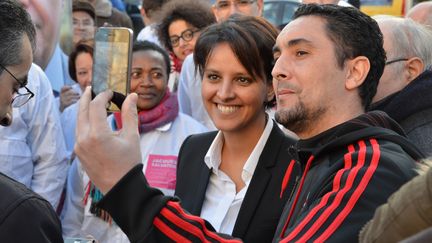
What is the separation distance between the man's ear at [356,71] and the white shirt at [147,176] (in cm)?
188

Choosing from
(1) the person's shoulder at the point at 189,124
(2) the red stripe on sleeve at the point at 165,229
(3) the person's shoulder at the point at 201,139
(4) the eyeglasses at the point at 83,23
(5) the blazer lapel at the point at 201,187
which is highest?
(2) the red stripe on sleeve at the point at 165,229

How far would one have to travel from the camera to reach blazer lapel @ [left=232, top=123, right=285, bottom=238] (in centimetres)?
331

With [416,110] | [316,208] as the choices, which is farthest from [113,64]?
[416,110]

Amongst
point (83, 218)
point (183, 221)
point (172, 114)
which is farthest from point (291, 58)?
point (83, 218)

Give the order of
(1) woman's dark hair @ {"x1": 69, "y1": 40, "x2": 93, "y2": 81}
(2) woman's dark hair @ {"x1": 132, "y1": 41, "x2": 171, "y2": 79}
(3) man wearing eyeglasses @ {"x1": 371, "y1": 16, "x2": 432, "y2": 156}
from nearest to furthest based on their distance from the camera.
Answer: (3) man wearing eyeglasses @ {"x1": 371, "y1": 16, "x2": 432, "y2": 156}
(2) woman's dark hair @ {"x1": 132, "y1": 41, "x2": 171, "y2": 79}
(1) woman's dark hair @ {"x1": 69, "y1": 40, "x2": 93, "y2": 81}

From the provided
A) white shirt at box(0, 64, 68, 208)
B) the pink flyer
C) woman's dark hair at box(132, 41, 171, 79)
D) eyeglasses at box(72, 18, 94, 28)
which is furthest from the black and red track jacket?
eyeglasses at box(72, 18, 94, 28)

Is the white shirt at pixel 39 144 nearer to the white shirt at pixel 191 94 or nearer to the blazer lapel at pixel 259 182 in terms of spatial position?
the white shirt at pixel 191 94

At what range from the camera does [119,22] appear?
25.1 ft

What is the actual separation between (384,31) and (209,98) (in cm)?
94

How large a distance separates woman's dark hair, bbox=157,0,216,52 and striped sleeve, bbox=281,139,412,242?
382cm

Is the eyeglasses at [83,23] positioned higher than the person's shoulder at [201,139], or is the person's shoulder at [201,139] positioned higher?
the eyeglasses at [83,23]

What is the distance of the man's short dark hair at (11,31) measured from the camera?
2516 millimetres

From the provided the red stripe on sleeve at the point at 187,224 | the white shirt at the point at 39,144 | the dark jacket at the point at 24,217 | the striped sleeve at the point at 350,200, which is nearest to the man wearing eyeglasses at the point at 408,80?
the striped sleeve at the point at 350,200

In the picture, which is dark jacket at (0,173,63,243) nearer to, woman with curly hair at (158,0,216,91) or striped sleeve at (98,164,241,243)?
striped sleeve at (98,164,241,243)
